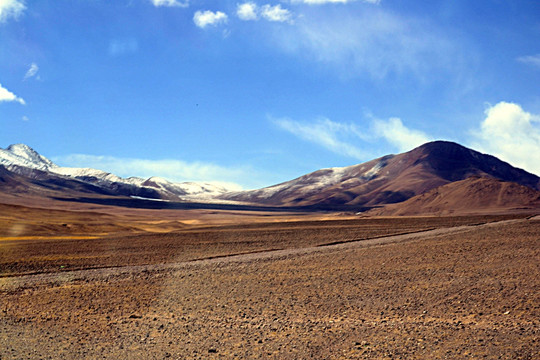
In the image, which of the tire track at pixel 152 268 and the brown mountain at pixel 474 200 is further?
the brown mountain at pixel 474 200

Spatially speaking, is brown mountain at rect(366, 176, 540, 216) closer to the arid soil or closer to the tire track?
the tire track

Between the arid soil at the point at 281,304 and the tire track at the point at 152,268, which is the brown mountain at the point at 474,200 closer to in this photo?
the tire track at the point at 152,268

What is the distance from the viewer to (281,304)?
46.4ft

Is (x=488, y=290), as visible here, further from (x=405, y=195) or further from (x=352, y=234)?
(x=405, y=195)

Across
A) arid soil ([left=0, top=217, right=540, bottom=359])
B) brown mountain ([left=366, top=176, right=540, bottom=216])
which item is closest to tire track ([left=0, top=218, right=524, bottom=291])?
arid soil ([left=0, top=217, right=540, bottom=359])

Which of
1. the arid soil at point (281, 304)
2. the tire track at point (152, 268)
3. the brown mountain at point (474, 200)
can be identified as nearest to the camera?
the arid soil at point (281, 304)

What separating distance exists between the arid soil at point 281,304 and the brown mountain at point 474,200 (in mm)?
54719

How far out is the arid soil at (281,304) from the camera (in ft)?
33.4

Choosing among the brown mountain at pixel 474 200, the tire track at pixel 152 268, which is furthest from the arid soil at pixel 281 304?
the brown mountain at pixel 474 200

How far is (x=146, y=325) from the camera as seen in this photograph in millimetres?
12312

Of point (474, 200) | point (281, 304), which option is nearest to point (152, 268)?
point (281, 304)

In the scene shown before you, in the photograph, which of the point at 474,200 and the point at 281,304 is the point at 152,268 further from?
the point at 474,200

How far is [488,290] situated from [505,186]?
266 feet

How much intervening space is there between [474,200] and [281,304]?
76624 mm
